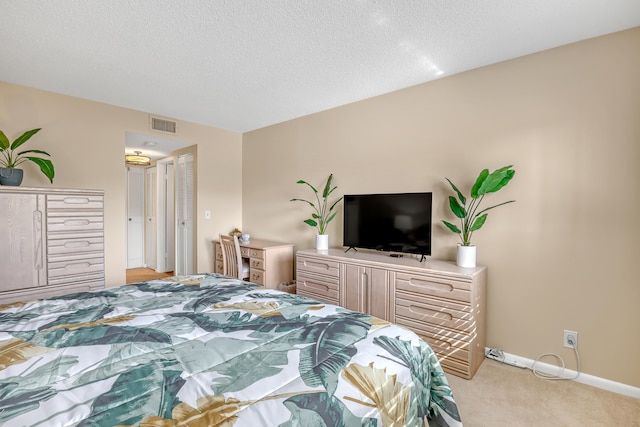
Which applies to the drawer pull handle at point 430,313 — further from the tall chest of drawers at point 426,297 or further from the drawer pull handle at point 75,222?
the drawer pull handle at point 75,222

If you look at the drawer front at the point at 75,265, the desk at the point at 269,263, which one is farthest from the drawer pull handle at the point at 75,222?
the desk at the point at 269,263

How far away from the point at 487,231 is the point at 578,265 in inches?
24.6

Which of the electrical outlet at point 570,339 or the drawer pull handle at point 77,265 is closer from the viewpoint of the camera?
the electrical outlet at point 570,339

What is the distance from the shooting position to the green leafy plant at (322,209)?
361 cm

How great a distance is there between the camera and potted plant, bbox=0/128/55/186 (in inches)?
106

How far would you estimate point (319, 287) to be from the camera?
3.21 m

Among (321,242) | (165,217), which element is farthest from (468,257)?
(165,217)

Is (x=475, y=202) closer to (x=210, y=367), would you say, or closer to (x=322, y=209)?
(x=322, y=209)

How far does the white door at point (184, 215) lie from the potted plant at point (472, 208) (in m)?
3.71

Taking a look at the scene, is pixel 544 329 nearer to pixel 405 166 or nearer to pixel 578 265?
pixel 578 265

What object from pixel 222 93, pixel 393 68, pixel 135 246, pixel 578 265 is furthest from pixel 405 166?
pixel 135 246

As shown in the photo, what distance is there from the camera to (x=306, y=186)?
4027 mm

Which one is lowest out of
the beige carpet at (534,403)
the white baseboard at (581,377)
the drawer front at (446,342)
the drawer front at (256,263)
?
the beige carpet at (534,403)

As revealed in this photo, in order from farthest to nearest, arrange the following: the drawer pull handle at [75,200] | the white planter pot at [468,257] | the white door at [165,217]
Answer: the white door at [165,217] → the drawer pull handle at [75,200] → the white planter pot at [468,257]
